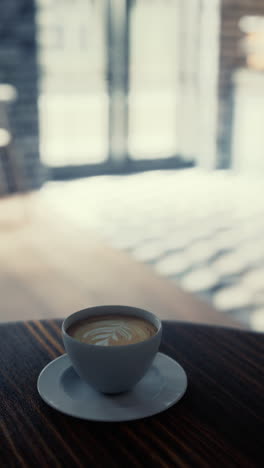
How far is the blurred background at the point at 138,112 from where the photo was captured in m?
3.48

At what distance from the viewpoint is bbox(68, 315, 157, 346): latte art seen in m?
0.54

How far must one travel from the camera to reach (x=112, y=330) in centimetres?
56

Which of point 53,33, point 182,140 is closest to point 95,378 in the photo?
point 53,33

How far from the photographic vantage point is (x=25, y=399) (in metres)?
0.54

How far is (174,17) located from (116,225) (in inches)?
85.6

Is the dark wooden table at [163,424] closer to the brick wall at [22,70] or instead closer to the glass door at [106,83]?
the brick wall at [22,70]

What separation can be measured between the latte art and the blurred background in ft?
7.69

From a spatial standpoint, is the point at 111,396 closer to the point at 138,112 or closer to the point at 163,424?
the point at 163,424

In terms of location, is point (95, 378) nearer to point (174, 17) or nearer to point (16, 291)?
point (16, 291)

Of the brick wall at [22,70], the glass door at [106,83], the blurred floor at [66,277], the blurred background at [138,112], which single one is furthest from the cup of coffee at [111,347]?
the glass door at [106,83]

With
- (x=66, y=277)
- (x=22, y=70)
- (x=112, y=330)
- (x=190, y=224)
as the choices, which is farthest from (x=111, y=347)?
(x=22, y=70)

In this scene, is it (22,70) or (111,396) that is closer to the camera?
(111,396)

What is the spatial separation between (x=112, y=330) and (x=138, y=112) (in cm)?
418

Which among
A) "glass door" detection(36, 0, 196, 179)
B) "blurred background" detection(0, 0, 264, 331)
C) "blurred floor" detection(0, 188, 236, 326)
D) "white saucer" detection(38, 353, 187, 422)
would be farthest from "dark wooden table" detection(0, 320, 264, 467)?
"glass door" detection(36, 0, 196, 179)
